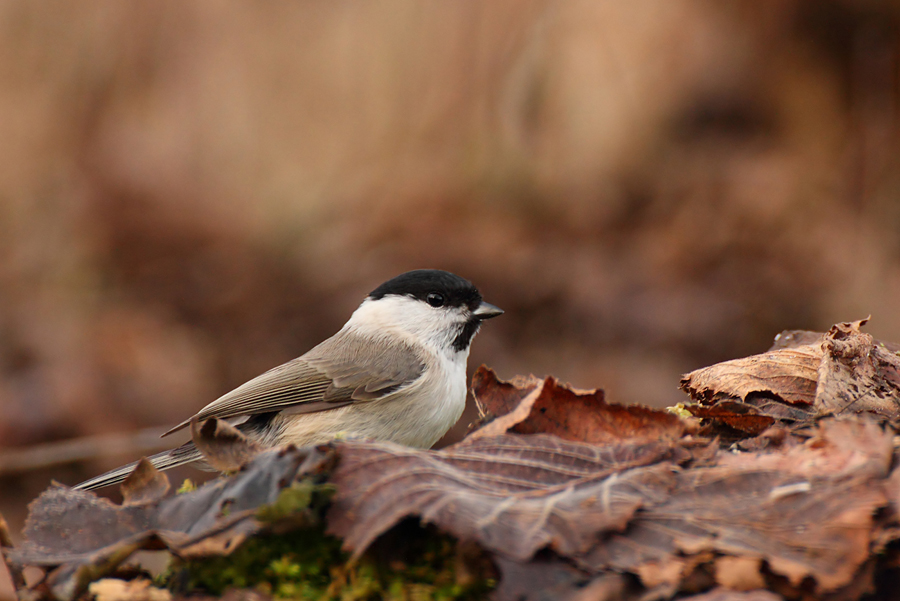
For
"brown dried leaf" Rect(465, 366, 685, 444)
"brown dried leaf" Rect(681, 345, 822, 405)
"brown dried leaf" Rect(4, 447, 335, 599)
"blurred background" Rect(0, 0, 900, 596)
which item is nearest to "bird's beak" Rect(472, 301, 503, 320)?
"brown dried leaf" Rect(681, 345, 822, 405)

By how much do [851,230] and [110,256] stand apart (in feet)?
19.1

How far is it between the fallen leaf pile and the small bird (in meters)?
1.31

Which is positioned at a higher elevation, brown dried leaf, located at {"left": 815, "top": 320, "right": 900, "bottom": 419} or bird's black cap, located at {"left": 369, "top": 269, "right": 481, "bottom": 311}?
bird's black cap, located at {"left": 369, "top": 269, "right": 481, "bottom": 311}

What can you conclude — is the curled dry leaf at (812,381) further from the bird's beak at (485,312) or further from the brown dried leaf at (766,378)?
the bird's beak at (485,312)

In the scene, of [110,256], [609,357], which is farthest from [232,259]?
[609,357]

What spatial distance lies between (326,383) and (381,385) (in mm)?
243

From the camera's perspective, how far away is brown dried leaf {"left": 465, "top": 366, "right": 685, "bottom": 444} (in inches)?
64.2

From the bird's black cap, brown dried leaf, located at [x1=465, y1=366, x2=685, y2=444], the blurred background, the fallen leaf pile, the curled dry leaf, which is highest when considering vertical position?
the blurred background

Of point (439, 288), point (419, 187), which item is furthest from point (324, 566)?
point (419, 187)

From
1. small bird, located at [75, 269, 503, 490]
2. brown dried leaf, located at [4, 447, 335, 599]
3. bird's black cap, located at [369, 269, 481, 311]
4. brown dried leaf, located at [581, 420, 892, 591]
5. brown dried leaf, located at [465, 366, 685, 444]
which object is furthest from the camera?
bird's black cap, located at [369, 269, 481, 311]

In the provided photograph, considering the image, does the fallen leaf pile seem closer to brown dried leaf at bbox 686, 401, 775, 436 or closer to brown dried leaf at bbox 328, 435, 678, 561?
brown dried leaf at bbox 328, 435, 678, 561

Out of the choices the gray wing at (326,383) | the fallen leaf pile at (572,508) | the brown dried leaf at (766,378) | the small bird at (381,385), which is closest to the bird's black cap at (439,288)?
the small bird at (381,385)

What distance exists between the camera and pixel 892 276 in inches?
215

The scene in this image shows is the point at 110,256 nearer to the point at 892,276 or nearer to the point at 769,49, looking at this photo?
the point at 769,49
